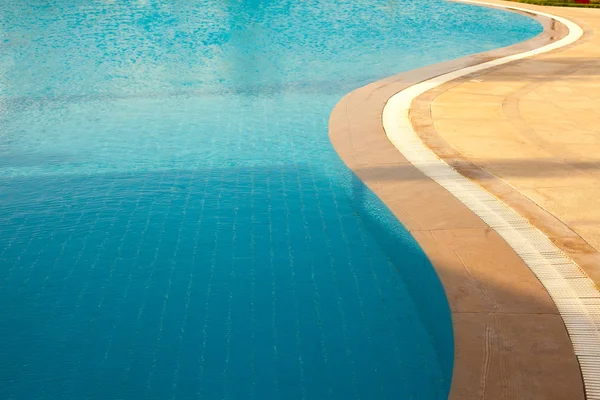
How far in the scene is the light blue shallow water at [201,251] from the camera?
5.37 meters

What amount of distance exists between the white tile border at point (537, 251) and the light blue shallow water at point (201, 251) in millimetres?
935

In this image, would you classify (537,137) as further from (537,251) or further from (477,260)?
(477,260)

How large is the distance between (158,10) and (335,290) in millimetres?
21056

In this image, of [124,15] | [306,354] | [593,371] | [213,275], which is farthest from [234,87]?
[124,15]

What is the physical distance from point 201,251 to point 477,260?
9.25ft

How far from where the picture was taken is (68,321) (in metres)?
6.11

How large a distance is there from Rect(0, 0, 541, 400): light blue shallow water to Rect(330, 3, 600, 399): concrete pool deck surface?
0.20 meters

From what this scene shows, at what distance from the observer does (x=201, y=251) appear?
23.7 feet

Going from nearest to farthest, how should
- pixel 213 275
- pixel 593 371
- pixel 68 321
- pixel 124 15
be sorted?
pixel 593 371
pixel 68 321
pixel 213 275
pixel 124 15

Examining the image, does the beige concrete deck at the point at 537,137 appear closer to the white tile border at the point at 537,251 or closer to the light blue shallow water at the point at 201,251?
the white tile border at the point at 537,251

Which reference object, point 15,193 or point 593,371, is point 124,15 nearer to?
point 15,193

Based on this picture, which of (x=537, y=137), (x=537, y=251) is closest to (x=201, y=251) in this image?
(x=537, y=251)

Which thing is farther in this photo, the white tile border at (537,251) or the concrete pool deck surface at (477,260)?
the white tile border at (537,251)

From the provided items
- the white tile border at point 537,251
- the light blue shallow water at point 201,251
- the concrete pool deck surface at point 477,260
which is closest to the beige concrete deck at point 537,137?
the concrete pool deck surface at point 477,260
